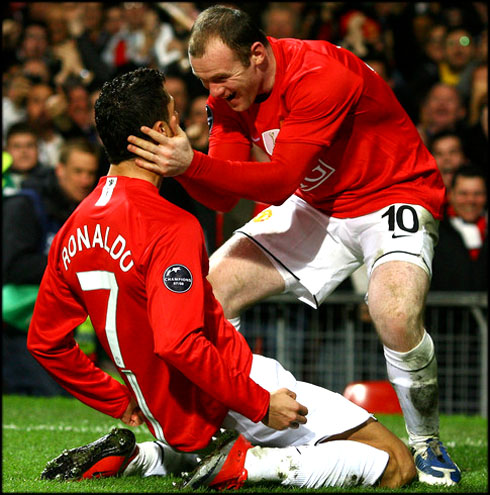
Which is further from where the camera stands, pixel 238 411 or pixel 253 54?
pixel 253 54

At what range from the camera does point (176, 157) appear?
3352mm

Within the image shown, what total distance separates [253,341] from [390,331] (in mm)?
3066

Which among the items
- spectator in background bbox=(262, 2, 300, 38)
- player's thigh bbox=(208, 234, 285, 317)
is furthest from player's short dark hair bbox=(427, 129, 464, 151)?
player's thigh bbox=(208, 234, 285, 317)

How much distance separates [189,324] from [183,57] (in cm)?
782

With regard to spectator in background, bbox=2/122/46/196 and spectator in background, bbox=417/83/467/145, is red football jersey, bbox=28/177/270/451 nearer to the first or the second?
spectator in background, bbox=2/122/46/196

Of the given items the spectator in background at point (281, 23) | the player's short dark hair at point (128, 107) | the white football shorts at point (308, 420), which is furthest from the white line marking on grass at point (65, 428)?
the spectator in background at point (281, 23)

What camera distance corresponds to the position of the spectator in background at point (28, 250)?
23.6ft

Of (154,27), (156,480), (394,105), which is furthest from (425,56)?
(156,480)

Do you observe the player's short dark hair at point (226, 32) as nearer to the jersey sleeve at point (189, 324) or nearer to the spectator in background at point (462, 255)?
the jersey sleeve at point (189, 324)

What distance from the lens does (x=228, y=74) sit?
13.0ft

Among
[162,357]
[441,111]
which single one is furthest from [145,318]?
[441,111]

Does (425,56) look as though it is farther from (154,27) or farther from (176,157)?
(176,157)

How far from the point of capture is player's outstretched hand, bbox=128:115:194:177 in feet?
10.6

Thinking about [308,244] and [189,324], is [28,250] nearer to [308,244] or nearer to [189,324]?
[308,244]
